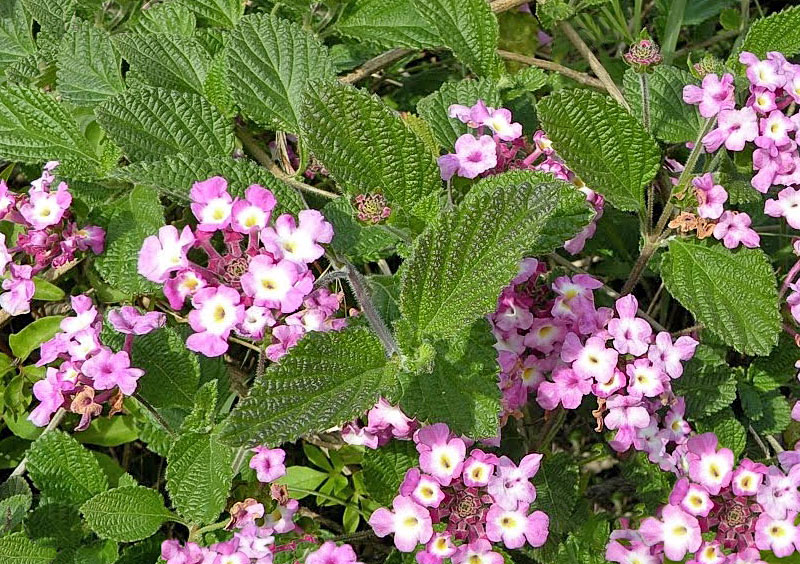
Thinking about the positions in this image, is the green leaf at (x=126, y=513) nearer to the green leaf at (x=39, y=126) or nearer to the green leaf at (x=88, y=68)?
the green leaf at (x=39, y=126)

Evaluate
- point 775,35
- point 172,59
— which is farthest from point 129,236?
point 775,35

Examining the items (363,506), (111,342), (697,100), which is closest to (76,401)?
(111,342)

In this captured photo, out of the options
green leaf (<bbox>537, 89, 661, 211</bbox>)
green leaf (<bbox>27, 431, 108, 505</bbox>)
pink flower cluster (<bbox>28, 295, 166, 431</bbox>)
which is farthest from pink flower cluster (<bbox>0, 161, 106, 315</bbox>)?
green leaf (<bbox>537, 89, 661, 211</bbox>)

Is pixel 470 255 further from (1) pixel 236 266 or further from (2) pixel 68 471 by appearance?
(2) pixel 68 471

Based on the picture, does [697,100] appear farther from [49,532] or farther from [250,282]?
[49,532]

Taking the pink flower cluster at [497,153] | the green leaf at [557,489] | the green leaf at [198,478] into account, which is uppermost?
the pink flower cluster at [497,153]

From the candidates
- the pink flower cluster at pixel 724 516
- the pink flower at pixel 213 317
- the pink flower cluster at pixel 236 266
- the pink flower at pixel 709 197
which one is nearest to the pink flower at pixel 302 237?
the pink flower cluster at pixel 236 266
